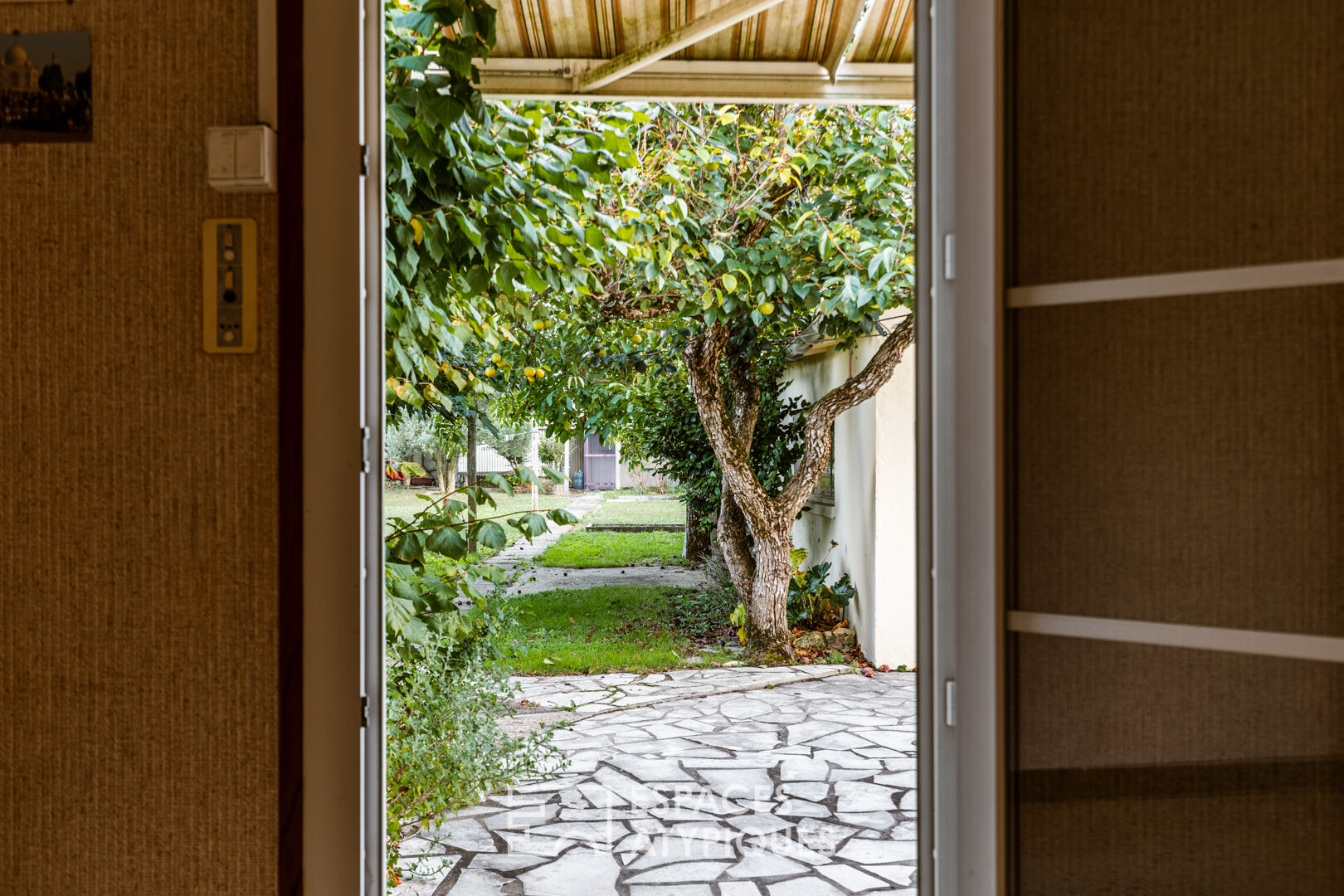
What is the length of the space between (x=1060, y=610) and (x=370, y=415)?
1126 millimetres

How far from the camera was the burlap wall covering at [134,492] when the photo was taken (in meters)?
1.43

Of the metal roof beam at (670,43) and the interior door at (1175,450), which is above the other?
the metal roof beam at (670,43)

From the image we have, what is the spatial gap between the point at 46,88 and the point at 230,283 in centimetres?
45

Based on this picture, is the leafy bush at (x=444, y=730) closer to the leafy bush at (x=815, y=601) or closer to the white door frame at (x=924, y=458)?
the white door frame at (x=924, y=458)

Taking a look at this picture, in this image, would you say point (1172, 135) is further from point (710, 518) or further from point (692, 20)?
point (710, 518)

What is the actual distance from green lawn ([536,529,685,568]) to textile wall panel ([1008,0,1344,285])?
980 cm

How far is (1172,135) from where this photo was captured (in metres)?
1.27

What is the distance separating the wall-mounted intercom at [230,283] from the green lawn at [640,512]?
1305cm

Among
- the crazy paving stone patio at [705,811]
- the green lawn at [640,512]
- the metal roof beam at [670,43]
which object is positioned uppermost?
the metal roof beam at [670,43]

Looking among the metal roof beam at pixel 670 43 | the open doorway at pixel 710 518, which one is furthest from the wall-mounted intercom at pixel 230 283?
the metal roof beam at pixel 670 43

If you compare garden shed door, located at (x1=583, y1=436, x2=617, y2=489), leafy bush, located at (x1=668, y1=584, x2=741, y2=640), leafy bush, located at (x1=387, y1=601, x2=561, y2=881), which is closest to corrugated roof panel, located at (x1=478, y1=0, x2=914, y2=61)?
leafy bush, located at (x1=387, y1=601, x2=561, y2=881)

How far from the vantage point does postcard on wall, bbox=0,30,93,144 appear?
1.43 metres

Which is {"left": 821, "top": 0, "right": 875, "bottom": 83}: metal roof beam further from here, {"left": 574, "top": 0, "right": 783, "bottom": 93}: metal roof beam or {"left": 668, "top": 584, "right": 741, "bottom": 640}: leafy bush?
{"left": 668, "top": 584, "right": 741, "bottom": 640}: leafy bush

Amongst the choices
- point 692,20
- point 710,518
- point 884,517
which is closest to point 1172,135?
point 692,20
